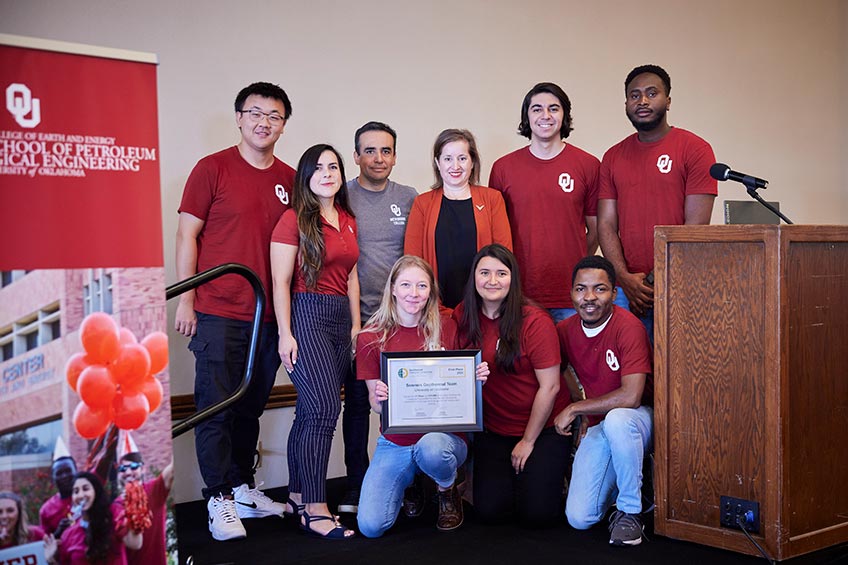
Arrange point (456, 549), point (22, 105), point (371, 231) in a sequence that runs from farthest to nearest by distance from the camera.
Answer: point (371, 231), point (456, 549), point (22, 105)

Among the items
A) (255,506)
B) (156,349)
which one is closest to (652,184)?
(255,506)

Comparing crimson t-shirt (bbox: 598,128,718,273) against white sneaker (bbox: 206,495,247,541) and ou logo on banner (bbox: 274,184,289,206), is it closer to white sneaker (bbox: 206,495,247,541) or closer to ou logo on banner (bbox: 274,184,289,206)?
ou logo on banner (bbox: 274,184,289,206)

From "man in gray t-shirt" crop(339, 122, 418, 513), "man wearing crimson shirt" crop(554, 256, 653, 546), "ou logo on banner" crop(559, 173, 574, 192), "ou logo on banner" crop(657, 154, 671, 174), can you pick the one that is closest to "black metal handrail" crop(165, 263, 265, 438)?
"man in gray t-shirt" crop(339, 122, 418, 513)

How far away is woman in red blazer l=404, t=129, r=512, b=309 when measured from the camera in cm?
365

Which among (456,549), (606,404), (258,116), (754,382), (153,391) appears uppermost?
(258,116)

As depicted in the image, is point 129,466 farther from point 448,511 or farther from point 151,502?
point 448,511

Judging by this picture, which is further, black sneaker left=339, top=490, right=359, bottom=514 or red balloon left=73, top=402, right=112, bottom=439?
black sneaker left=339, top=490, right=359, bottom=514

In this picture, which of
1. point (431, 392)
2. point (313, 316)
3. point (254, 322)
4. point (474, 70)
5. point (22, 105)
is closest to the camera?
point (22, 105)

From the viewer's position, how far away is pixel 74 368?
6.70 feet

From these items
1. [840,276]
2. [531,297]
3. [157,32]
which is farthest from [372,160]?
[840,276]

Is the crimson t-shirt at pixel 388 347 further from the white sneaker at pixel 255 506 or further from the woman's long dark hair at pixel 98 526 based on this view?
the woman's long dark hair at pixel 98 526

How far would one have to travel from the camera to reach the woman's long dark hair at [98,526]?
A: 6.69ft

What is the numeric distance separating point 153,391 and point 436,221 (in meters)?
1.75

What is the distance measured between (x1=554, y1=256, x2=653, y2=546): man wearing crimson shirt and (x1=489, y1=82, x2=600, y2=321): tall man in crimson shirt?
0.34 m
